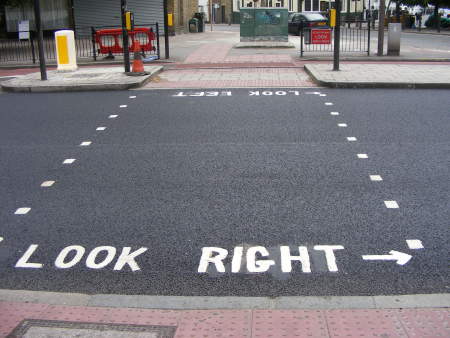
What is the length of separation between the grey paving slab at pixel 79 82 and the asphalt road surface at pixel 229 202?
348 cm

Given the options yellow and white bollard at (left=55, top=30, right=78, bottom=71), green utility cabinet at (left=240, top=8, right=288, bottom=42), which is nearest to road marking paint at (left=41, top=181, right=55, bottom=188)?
yellow and white bollard at (left=55, top=30, right=78, bottom=71)

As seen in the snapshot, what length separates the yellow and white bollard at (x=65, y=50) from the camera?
686 inches

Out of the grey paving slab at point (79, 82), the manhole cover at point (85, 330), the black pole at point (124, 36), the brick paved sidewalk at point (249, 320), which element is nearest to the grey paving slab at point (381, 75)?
the grey paving slab at point (79, 82)

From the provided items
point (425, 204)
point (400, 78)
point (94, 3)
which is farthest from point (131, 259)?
point (94, 3)

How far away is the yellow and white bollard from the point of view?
17422 mm

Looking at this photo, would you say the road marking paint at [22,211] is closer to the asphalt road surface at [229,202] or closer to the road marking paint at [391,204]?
the asphalt road surface at [229,202]

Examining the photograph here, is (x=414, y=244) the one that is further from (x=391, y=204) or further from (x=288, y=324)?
(x=288, y=324)

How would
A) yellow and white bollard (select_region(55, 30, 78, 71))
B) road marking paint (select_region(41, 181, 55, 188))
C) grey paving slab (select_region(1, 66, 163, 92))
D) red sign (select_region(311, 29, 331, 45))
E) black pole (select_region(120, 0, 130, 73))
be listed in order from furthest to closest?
red sign (select_region(311, 29, 331, 45)) < yellow and white bollard (select_region(55, 30, 78, 71)) < black pole (select_region(120, 0, 130, 73)) < grey paving slab (select_region(1, 66, 163, 92)) < road marking paint (select_region(41, 181, 55, 188))

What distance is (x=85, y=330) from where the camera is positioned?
3.79m

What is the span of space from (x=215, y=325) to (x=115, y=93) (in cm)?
1061

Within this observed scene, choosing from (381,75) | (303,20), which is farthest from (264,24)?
(381,75)

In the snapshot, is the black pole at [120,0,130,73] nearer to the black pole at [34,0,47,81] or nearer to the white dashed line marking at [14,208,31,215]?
the black pole at [34,0,47,81]

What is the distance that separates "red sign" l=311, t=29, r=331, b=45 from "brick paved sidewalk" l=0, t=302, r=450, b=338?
56.3 ft

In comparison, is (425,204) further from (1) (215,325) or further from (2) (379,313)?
(1) (215,325)
